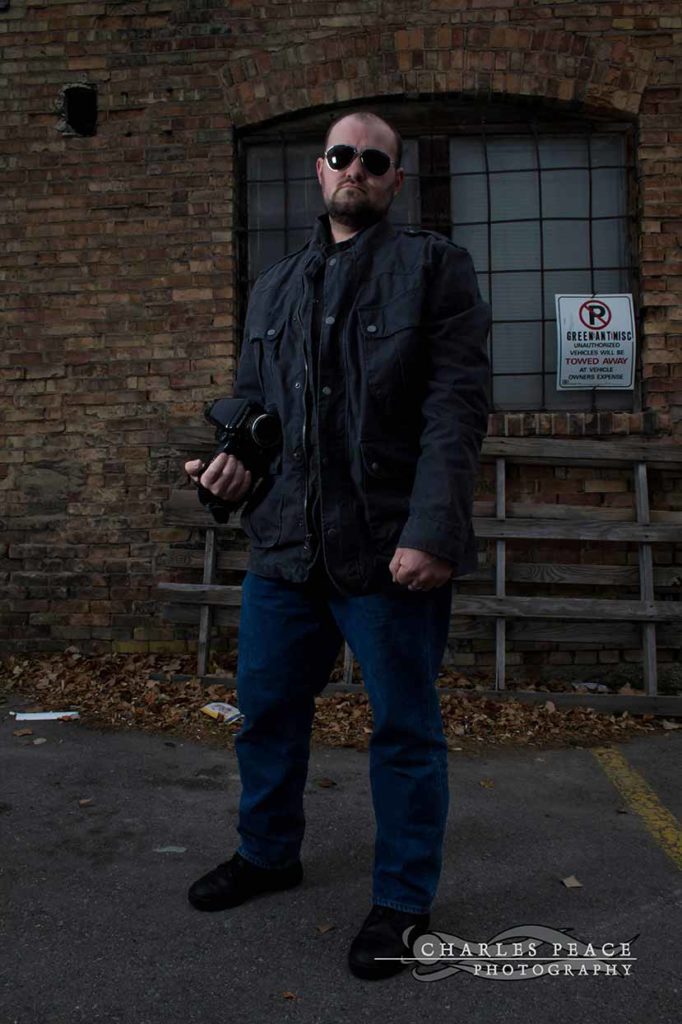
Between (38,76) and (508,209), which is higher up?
(38,76)

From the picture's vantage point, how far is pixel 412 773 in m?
2.17

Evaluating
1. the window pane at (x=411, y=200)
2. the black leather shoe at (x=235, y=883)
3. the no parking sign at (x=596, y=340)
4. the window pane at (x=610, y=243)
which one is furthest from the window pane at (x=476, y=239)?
Result: the black leather shoe at (x=235, y=883)

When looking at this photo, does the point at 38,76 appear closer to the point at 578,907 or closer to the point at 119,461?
the point at 119,461

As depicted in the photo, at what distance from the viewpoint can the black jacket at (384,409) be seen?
6.93 feet

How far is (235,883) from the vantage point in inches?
95.7

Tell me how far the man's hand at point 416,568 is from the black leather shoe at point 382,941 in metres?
0.92

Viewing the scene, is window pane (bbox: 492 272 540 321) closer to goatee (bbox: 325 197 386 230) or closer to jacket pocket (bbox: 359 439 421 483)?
goatee (bbox: 325 197 386 230)

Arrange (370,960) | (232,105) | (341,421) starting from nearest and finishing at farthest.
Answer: (370,960)
(341,421)
(232,105)

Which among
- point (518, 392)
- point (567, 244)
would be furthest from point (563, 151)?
point (518, 392)

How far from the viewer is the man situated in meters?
2.13

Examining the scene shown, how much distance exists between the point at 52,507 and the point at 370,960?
4.26m

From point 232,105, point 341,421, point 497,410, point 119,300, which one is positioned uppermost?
point 232,105

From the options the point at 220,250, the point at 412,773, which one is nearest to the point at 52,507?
the point at 220,250

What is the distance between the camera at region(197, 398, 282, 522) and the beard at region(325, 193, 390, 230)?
0.61 metres
